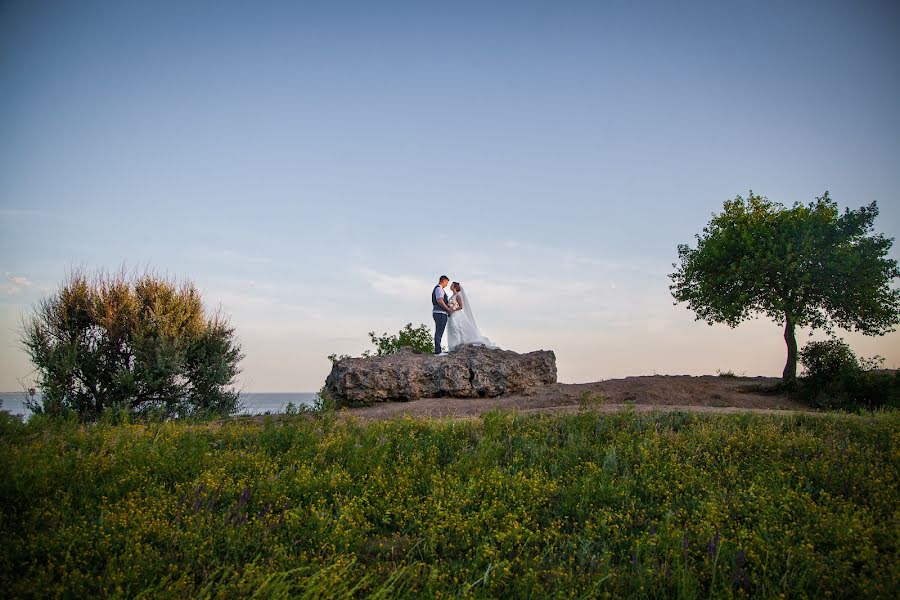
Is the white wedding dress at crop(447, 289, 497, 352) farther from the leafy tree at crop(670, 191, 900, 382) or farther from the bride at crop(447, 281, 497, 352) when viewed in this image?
the leafy tree at crop(670, 191, 900, 382)

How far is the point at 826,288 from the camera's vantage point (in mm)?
21953

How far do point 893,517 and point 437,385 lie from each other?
1232cm

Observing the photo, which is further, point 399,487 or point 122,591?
point 399,487

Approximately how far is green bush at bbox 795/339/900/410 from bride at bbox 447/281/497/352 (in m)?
10.4

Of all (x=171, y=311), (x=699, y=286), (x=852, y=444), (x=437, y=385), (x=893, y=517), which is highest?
(x=699, y=286)

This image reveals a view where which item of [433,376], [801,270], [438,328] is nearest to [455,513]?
[433,376]

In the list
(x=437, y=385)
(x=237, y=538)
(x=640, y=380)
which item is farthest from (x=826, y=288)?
(x=237, y=538)

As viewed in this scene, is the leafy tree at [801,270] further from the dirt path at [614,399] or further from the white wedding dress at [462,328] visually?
the white wedding dress at [462,328]

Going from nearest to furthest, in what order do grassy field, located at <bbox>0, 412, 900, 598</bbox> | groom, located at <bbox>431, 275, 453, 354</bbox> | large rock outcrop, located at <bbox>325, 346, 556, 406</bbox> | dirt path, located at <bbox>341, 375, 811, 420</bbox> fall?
grassy field, located at <bbox>0, 412, 900, 598</bbox>
dirt path, located at <bbox>341, 375, 811, 420</bbox>
large rock outcrop, located at <bbox>325, 346, 556, 406</bbox>
groom, located at <bbox>431, 275, 453, 354</bbox>

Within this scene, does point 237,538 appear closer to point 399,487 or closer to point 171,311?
point 399,487

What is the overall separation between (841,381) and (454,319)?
12.6 metres

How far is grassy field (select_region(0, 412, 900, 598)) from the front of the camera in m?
5.22

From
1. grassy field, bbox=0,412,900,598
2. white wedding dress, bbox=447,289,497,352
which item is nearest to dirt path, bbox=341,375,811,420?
white wedding dress, bbox=447,289,497,352

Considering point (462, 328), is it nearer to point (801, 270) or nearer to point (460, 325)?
point (460, 325)
